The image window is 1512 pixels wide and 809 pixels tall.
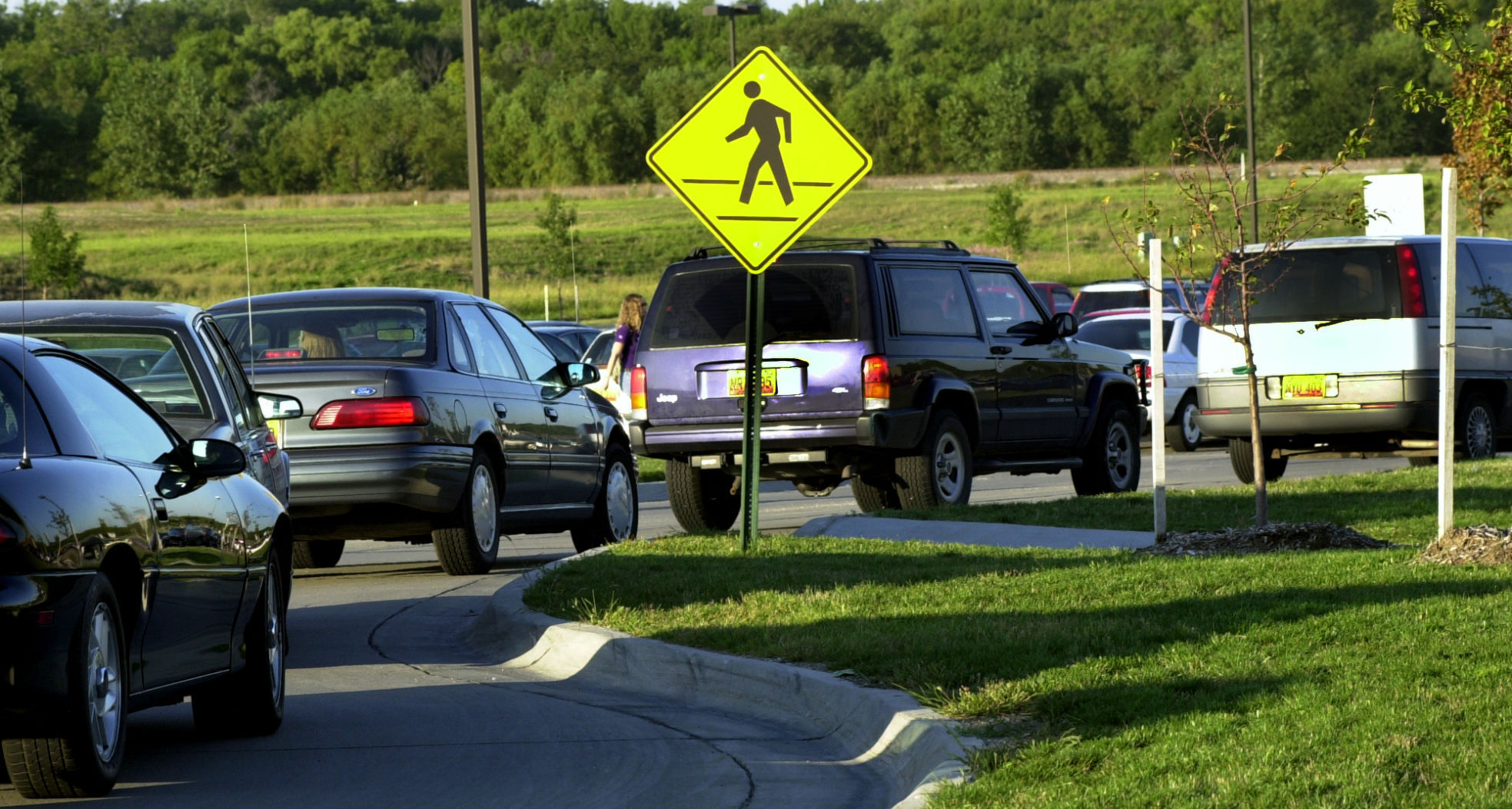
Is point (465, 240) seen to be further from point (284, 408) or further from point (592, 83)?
point (284, 408)

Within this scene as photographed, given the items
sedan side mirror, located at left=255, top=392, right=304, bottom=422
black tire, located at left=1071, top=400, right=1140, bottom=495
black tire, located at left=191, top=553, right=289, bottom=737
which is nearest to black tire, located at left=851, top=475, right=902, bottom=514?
black tire, located at left=1071, top=400, right=1140, bottom=495

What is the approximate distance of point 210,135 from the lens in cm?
12550

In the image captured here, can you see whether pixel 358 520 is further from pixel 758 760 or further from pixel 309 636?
pixel 758 760

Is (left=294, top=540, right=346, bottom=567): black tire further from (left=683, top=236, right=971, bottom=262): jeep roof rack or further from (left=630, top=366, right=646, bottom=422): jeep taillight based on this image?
(left=683, top=236, right=971, bottom=262): jeep roof rack

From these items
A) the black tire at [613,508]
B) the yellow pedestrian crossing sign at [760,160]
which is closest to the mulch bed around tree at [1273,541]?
the yellow pedestrian crossing sign at [760,160]

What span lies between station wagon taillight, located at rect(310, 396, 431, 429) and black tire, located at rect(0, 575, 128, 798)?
5.75m

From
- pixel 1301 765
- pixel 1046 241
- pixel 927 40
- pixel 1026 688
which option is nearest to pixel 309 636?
pixel 1026 688

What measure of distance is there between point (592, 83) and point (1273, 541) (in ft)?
456

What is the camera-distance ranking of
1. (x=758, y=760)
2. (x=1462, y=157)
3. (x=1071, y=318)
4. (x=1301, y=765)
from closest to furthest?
(x=1301, y=765) < (x=758, y=760) < (x=1071, y=318) < (x=1462, y=157)

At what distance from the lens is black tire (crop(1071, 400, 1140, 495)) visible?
16922 millimetres

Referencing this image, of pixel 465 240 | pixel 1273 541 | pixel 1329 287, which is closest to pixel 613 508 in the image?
pixel 1273 541

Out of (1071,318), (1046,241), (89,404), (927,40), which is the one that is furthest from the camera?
(927,40)

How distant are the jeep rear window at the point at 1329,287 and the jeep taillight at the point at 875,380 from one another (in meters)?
4.02

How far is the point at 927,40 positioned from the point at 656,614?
157 meters
